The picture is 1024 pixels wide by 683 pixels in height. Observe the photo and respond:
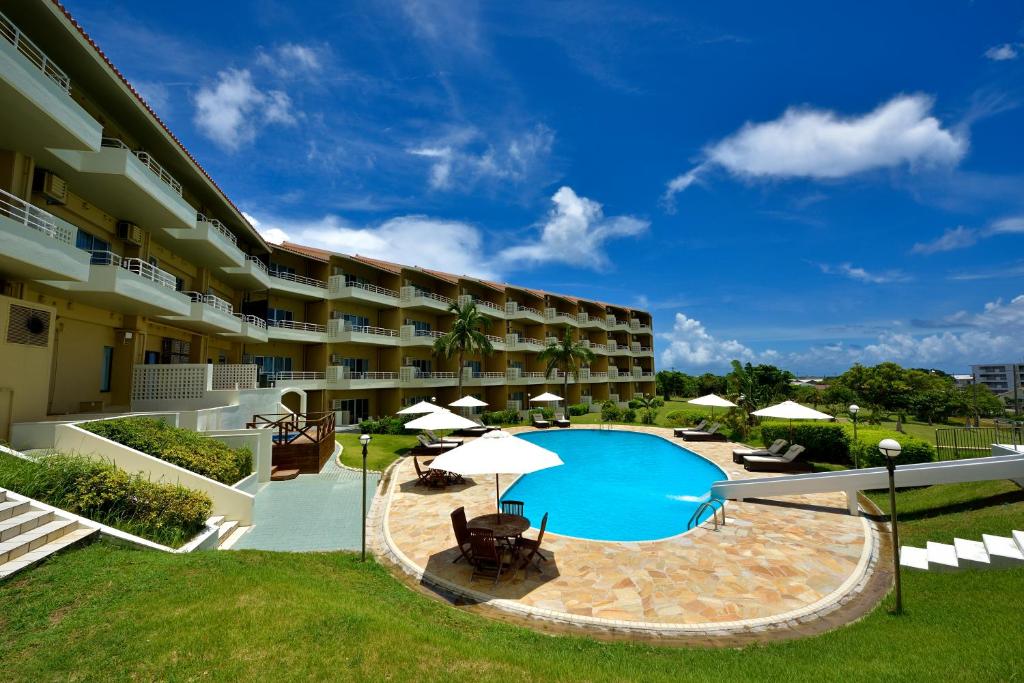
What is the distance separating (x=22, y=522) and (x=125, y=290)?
8656mm

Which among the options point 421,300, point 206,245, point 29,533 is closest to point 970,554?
point 29,533

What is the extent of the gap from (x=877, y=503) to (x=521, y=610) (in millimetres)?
12429

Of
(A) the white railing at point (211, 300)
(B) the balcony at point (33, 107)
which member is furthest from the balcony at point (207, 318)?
(B) the balcony at point (33, 107)

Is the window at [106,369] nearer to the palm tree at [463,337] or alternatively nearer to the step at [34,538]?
the step at [34,538]

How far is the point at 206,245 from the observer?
19.5 metres

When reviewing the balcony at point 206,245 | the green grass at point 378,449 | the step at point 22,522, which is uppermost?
the balcony at point 206,245

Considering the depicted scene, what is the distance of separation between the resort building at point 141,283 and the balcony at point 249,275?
142mm

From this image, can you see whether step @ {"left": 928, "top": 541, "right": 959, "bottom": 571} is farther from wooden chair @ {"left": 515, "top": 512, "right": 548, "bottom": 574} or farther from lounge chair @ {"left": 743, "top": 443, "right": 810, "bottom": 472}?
lounge chair @ {"left": 743, "top": 443, "right": 810, "bottom": 472}

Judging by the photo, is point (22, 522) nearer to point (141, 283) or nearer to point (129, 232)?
point (141, 283)

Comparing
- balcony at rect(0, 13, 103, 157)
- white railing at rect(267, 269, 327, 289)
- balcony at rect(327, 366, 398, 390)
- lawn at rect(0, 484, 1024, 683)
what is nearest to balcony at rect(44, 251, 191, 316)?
balcony at rect(0, 13, 103, 157)

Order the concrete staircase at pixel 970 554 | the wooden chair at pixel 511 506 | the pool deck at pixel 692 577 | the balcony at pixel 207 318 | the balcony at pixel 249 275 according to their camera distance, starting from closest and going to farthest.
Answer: the pool deck at pixel 692 577 → the concrete staircase at pixel 970 554 → the wooden chair at pixel 511 506 → the balcony at pixel 207 318 → the balcony at pixel 249 275

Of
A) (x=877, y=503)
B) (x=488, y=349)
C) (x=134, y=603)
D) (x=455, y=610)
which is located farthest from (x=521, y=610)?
(x=488, y=349)

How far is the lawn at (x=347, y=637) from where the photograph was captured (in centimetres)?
467

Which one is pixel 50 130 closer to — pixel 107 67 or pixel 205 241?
pixel 107 67
